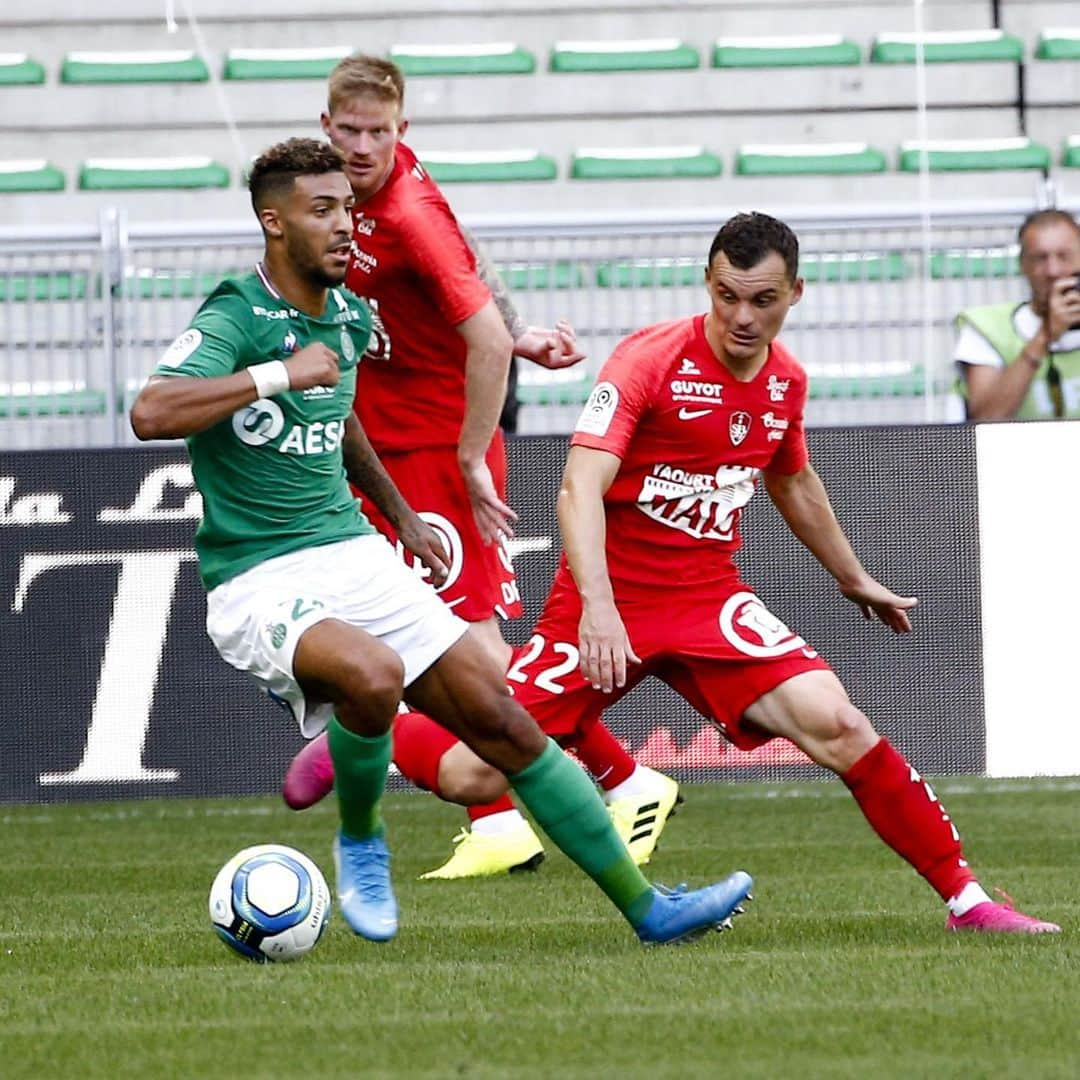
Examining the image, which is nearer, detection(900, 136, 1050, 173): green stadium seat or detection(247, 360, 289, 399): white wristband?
detection(247, 360, 289, 399): white wristband

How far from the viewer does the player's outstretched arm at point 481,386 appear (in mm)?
6988

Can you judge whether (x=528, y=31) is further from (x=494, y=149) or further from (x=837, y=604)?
(x=837, y=604)

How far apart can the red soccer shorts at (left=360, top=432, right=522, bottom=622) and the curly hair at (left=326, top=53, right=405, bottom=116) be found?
1098mm

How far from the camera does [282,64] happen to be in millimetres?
14789

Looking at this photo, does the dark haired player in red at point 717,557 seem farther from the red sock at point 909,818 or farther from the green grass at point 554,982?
the green grass at point 554,982

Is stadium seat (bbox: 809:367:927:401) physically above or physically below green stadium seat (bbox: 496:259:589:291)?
below

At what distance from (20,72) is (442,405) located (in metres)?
8.31

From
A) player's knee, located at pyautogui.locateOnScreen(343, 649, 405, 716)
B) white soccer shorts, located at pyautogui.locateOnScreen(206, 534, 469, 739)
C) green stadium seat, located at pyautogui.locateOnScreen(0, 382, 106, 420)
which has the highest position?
green stadium seat, located at pyautogui.locateOnScreen(0, 382, 106, 420)

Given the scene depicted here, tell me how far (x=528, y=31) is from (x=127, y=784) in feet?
23.8

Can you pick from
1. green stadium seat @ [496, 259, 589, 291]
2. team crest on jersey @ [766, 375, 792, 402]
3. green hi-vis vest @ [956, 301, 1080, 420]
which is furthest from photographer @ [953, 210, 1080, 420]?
team crest on jersey @ [766, 375, 792, 402]

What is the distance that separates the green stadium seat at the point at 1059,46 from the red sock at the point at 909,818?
1007 centimetres

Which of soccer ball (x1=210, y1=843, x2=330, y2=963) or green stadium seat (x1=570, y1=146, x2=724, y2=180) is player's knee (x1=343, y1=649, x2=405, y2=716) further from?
green stadium seat (x1=570, y1=146, x2=724, y2=180)

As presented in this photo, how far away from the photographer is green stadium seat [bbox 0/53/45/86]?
14.8m

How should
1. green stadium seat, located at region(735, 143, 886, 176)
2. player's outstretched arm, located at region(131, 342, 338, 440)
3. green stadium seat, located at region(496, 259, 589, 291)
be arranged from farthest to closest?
green stadium seat, located at region(735, 143, 886, 176) < green stadium seat, located at region(496, 259, 589, 291) < player's outstretched arm, located at region(131, 342, 338, 440)
